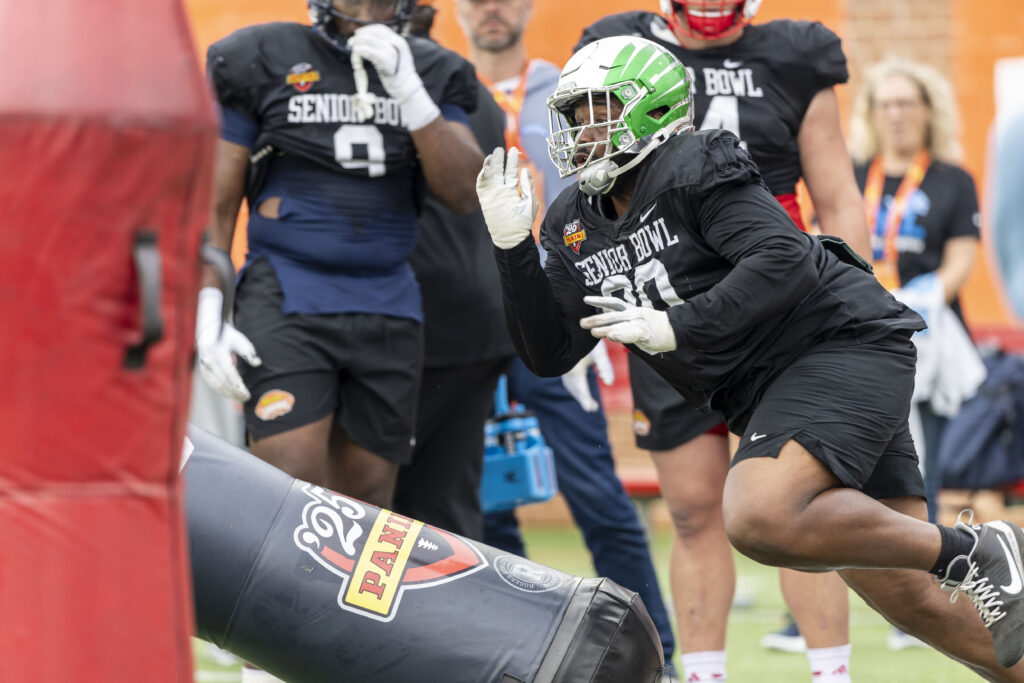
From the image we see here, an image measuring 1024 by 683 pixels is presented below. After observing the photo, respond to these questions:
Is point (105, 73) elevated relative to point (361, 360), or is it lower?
elevated

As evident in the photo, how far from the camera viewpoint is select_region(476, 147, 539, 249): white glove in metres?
3.45

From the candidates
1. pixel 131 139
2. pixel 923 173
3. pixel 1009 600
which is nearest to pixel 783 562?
pixel 1009 600

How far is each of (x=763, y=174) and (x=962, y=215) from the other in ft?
8.67

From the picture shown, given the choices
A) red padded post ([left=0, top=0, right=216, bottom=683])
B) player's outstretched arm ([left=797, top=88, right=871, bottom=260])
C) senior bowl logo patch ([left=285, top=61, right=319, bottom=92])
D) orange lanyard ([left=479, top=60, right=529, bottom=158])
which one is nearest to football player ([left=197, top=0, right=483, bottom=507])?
senior bowl logo patch ([left=285, top=61, right=319, bottom=92])

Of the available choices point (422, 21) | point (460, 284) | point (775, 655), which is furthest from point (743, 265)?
point (775, 655)

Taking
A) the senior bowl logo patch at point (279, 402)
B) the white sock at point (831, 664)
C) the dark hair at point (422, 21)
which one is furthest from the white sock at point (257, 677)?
the dark hair at point (422, 21)

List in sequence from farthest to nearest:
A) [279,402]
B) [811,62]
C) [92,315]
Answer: [811,62], [279,402], [92,315]

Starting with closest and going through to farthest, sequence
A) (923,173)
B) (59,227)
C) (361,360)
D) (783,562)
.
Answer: (59,227) < (783,562) < (361,360) < (923,173)

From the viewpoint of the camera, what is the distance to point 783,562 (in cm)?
330

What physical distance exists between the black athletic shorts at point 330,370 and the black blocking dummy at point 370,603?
0.61 m

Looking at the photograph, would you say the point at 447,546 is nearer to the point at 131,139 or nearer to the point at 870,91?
the point at 131,139

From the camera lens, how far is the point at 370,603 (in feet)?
10.8

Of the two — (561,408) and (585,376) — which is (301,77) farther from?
(561,408)

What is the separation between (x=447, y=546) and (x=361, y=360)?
87 centimetres
